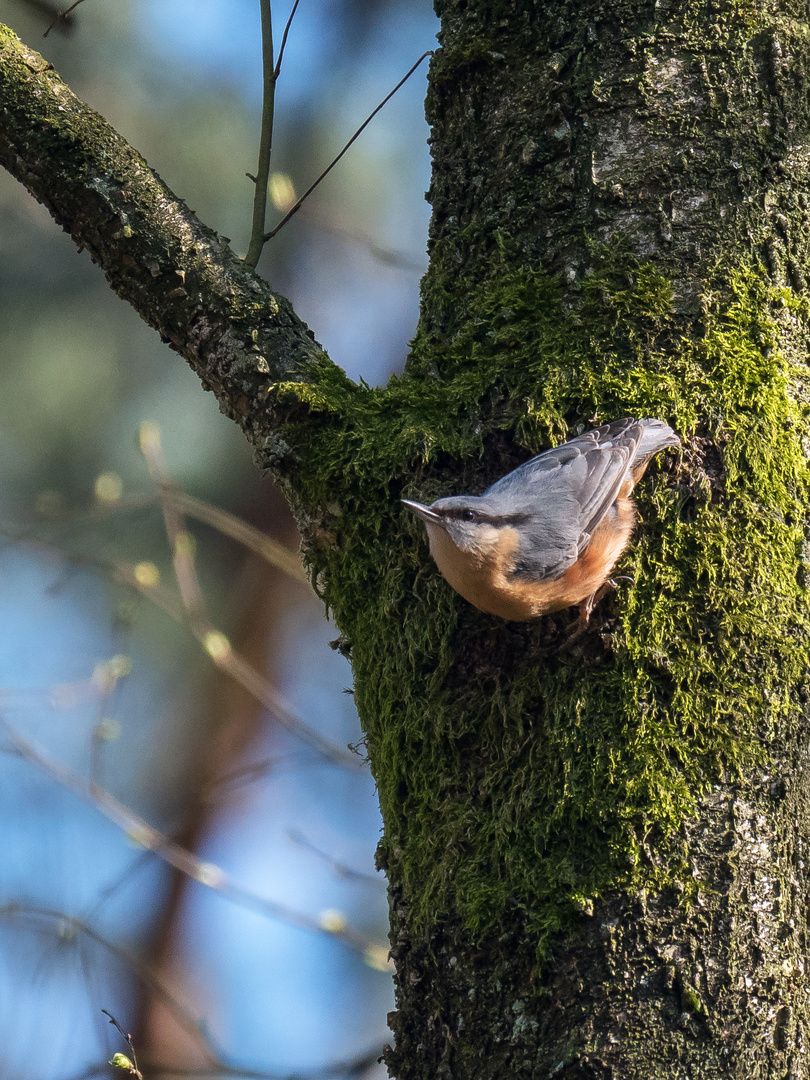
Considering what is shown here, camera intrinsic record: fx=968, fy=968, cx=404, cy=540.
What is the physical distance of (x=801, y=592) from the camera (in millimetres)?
1955

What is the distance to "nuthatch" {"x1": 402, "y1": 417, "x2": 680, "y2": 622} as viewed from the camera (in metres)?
1.93

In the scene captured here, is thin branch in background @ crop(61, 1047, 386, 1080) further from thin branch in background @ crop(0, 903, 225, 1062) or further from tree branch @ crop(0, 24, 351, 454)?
tree branch @ crop(0, 24, 351, 454)

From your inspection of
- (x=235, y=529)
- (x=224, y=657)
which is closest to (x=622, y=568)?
(x=224, y=657)

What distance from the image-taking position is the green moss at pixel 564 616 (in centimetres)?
179

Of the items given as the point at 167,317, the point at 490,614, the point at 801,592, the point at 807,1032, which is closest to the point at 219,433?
the point at 167,317

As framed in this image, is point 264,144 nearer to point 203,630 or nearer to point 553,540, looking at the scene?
point 553,540

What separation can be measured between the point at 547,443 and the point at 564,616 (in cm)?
37

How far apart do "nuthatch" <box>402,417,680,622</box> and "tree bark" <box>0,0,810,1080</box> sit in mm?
51

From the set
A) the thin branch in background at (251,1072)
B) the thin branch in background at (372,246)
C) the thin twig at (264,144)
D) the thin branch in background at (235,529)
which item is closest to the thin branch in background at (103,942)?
the thin branch in background at (251,1072)

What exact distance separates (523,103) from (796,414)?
3.12 ft

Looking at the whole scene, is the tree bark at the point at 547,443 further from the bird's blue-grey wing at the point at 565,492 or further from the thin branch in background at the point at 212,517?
the thin branch in background at the point at 212,517

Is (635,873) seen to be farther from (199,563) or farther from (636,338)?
(199,563)

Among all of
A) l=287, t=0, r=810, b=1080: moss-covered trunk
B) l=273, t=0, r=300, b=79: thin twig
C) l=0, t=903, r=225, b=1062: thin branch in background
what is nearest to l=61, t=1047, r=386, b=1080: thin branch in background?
l=0, t=903, r=225, b=1062: thin branch in background

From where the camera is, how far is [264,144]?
98.3 inches
